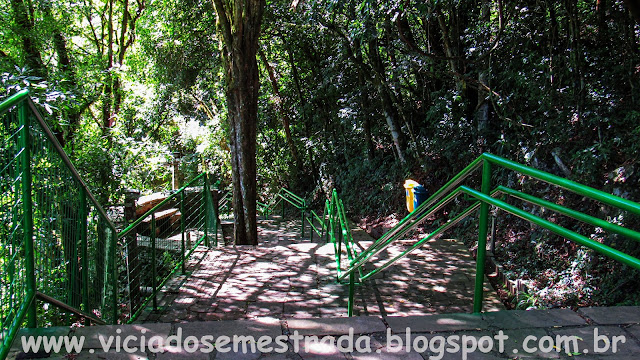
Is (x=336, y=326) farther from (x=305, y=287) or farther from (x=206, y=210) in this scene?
(x=206, y=210)

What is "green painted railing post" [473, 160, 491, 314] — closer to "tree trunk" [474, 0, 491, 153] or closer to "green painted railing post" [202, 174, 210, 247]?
"green painted railing post" [202, 174, 210, 247]

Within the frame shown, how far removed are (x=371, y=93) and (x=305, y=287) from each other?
639 centimetres

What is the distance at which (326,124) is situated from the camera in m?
13.3

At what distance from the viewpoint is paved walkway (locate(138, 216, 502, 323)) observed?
14.5 ft

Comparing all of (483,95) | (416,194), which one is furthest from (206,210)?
(483,95)

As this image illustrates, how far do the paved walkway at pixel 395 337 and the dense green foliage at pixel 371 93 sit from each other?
2250mm

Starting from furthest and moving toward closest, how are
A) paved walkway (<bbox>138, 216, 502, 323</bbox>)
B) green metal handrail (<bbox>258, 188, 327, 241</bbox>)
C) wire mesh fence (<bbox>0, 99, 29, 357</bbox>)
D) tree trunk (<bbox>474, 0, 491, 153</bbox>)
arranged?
green metal handrail (<bbox>258, 188, 327, 241</bbox>) → tree trunk (<bbox>474, 0, 491, 153</bbox>) → paved walkway (<bbox>138, 216, 502, 323</bbox>) → wire mesh fence (<bbox>0, 99, 29, 357</bbox>)

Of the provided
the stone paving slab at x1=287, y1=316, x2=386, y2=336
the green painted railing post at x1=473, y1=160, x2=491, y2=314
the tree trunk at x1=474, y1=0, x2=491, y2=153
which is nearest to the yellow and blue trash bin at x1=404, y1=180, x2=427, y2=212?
the tree trunk at x1=474, y1=0, x2=491, y2=153

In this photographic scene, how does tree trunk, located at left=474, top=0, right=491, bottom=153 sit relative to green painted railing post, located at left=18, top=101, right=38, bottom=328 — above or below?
above

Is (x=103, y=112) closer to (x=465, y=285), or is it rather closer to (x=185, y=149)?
(x=185, y=149)

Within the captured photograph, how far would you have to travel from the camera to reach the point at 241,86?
7133mm

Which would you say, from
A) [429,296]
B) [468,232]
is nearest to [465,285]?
[429,296]

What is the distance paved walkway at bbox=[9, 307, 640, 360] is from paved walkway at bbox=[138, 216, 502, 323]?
5.29ft

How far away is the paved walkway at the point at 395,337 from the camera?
2.33 meters
